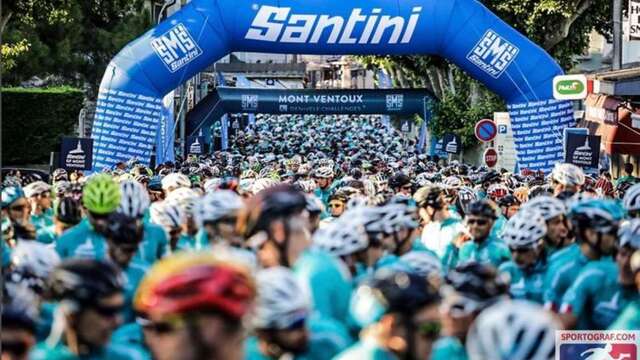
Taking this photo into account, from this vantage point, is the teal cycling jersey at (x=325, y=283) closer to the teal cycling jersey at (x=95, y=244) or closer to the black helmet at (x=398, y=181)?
the teal cycling jersey at (x=95, y=244)

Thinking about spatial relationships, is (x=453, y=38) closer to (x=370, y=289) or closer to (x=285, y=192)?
(x=285, y=192)

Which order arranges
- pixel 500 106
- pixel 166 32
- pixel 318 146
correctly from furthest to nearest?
1. pixel 318 146
2. pixel 500 106
3. pixel 166 32

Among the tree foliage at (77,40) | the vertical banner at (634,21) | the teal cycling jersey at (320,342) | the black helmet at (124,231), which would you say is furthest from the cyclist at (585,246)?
the tree foliage at (77,40)

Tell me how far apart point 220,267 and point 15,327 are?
49.1 inches

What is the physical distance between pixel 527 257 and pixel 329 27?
12.3 m

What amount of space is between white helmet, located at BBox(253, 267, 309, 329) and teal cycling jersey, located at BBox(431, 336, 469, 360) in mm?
568

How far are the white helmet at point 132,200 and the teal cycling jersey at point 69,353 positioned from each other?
372 centimetres

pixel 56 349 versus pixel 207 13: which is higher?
pixel 207 13

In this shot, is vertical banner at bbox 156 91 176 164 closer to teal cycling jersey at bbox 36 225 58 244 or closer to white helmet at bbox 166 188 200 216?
teal cycling jersey at bbox 36 225 58 244

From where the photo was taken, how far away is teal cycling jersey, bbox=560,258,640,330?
23.9 feet

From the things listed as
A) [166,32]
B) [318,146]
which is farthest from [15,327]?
[318,146]

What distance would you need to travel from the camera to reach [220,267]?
4129 mm

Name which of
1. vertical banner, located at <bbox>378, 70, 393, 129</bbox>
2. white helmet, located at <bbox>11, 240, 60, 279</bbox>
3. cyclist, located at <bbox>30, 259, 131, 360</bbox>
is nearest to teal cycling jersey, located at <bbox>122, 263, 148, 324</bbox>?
white helmet, located at <bbox>11, 240, 60, 279</bbox>

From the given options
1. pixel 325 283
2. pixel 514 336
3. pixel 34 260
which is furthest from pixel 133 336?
pixel 514 336
